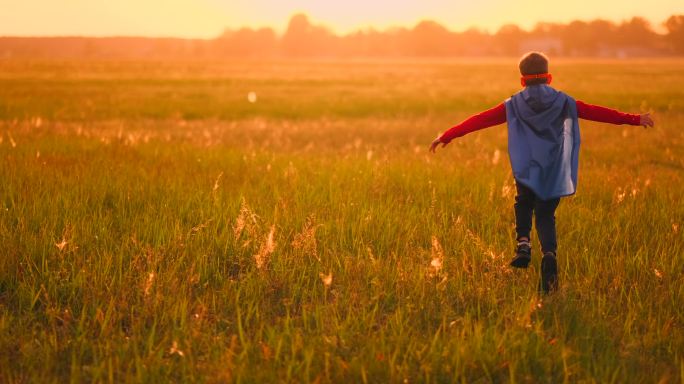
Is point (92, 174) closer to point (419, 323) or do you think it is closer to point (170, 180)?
point (170, 180)

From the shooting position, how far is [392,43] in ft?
503

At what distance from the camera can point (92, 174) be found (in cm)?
547

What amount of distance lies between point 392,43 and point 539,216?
15667 cm

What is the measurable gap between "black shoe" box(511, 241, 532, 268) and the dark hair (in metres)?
1.02

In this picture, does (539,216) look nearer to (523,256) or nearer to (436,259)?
(523,256)

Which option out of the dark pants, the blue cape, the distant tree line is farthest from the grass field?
the distant tree line

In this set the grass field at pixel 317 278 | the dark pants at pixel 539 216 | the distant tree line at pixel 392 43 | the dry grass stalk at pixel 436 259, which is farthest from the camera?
the distant tree line at pixel 392 43

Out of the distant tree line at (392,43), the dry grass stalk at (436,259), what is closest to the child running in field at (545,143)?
the dry grass stalk at (436,259)

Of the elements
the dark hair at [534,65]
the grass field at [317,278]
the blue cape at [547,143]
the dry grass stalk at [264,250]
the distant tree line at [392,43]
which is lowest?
the grass field at [317,278]

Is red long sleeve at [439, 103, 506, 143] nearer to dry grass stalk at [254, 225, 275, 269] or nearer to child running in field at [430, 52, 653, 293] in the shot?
child running in field at [430, 52, 653, 293]

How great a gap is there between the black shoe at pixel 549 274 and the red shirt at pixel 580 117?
0.89 metres

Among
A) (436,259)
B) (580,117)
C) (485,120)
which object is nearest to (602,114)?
(580,117)

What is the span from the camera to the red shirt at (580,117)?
3.35m

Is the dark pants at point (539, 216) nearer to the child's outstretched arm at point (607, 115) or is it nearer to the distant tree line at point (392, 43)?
the child's outstretched arm at point (607, 115)
